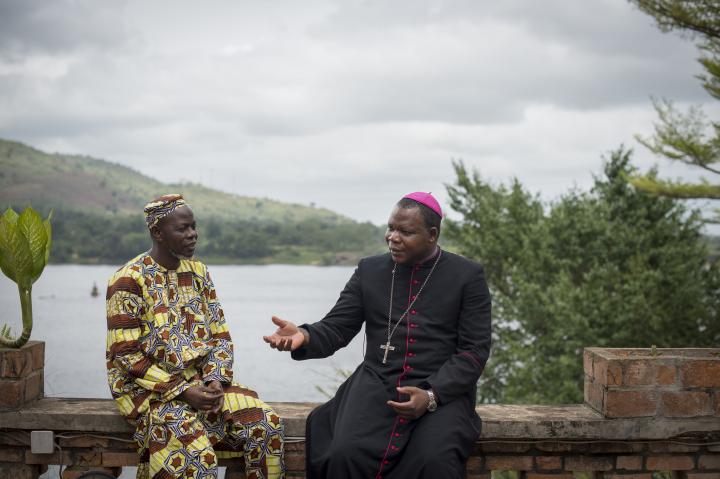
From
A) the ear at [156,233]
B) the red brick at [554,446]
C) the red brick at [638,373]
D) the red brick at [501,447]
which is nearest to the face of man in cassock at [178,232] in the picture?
the ear at [156,233]

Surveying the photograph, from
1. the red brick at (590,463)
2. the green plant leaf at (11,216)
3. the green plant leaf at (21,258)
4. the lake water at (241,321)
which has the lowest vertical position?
the lake water at (241,321)

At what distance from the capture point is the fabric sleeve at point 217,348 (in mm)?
3701

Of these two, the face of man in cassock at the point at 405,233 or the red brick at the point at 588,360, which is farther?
the red brick at the point at 588,360

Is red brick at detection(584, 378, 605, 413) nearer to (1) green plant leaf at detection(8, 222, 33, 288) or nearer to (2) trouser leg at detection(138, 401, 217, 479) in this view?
(2) trouser leg at detection(138, 401, 217, 479)

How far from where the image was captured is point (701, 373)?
3.82m

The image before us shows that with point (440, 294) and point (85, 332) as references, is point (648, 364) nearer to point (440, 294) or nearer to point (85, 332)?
point (440, 294)

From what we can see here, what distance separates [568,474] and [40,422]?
2668 millimetres

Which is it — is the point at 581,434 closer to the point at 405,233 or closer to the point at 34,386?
the point at 405,233

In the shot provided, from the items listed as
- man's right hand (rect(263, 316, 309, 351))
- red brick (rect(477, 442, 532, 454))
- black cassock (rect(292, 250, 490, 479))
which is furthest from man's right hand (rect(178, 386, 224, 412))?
red brick (rect(477, 442, 532, 454))

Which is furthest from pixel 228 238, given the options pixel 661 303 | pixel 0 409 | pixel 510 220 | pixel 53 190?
pixel 0 409

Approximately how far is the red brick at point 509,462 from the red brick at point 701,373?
877mm

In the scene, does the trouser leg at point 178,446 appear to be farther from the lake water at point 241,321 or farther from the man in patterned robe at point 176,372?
the lake water at point 241,321

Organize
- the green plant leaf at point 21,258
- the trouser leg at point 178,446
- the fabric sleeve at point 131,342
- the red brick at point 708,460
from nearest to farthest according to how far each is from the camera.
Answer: the trouser leg at point 178,446 < the fabric sleeve at point 131,342 < the green plant leaf at point 21,258 < the red brick at point 708,460

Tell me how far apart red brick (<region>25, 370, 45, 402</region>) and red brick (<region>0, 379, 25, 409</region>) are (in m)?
0.05
